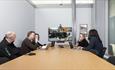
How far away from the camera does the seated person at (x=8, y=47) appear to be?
13.1 ft

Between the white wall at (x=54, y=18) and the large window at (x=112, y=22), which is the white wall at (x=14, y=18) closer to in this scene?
the white wall at (x=54, y=18)

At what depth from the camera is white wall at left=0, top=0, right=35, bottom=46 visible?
5.36 m

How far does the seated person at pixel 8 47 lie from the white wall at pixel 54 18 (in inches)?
216

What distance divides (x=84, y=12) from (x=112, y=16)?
6.63 feet

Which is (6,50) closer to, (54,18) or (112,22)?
(112,22)

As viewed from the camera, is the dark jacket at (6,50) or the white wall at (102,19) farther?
the white wall at (102,19)

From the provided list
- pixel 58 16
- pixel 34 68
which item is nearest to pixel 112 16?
pixel 58 16

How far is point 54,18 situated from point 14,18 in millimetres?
3819

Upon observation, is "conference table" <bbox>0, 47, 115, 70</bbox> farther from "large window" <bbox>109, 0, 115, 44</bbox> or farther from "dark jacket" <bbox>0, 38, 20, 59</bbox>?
"large window" <bbox>109, 0, 115, 44</bbox>

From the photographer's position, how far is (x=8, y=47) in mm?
4391

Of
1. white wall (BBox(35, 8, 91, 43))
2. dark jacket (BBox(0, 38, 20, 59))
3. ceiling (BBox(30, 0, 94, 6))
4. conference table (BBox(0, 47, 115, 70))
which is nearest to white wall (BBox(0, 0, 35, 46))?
ceiling (BBox(30, 0, 94, 6))

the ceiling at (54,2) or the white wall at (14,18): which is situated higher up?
the ceiling at (54,2)

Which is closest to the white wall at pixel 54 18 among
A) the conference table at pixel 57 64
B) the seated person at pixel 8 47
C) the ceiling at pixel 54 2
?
the ceiling at pixel 54 2

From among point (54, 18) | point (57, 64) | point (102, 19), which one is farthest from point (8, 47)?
point (54, 18)
